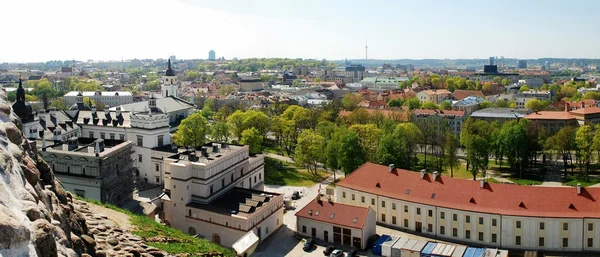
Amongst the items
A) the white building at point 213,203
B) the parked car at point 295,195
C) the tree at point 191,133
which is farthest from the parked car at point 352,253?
the tree at point 191,133

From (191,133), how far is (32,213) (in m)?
51.2

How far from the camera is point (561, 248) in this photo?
37.4 meters

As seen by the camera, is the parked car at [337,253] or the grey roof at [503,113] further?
the grey roof at [503,113]

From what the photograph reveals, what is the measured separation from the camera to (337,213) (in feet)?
133

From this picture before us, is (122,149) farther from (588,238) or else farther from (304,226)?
(588,238)

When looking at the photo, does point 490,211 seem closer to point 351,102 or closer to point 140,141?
point 140,141

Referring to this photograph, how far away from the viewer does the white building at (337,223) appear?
38969mm

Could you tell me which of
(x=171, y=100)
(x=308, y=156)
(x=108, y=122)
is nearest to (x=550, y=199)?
(x=308, y=156)

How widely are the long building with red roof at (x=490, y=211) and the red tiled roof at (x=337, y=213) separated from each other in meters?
4.02

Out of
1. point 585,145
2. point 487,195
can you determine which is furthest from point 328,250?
point 585,145

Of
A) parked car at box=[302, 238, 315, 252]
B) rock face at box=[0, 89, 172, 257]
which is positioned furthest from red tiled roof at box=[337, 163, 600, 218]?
rock face at box=[0, 89, 172, 257]

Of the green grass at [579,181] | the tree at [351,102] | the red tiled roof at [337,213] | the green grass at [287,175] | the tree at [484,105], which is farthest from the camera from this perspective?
the tree at [351,102]

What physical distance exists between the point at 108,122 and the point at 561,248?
1711 inches

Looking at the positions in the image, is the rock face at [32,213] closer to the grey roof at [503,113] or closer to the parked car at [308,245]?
the parked car at [308,245]
